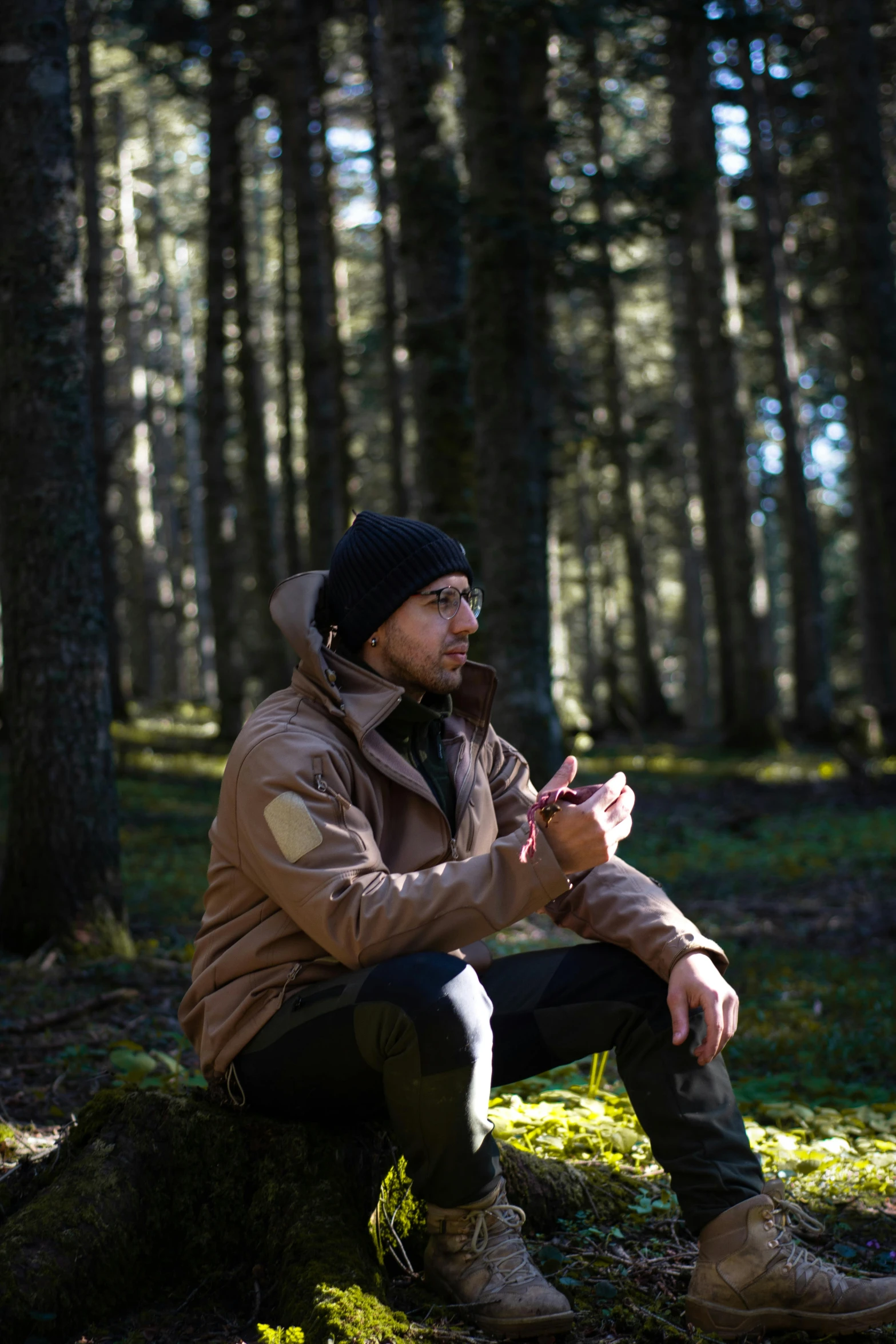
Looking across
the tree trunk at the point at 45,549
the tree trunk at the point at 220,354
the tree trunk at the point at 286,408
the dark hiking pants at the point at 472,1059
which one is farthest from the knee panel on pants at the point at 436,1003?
the tree trunk at the point at 286,408

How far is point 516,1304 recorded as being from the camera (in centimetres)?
283

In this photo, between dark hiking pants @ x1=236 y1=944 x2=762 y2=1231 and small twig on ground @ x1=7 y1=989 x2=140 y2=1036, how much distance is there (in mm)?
2551

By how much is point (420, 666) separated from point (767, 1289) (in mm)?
1780

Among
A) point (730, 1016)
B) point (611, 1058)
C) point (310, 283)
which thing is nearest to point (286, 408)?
point (310, 283)

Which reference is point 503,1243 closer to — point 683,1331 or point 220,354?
point 683,1331

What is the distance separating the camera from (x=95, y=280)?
58.3 ft

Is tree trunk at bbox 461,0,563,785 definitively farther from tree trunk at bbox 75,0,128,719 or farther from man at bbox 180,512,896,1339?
tree trunk at bbox 75,0,128,719

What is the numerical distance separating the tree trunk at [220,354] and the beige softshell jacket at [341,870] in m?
13.9

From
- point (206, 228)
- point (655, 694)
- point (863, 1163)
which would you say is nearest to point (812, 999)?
point (863, 1163)

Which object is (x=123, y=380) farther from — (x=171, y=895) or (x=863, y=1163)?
(x=863, y=1163)

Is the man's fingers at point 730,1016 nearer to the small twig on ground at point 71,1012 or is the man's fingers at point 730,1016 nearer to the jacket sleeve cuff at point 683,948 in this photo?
the jacket sleeve cuff at point 683,948

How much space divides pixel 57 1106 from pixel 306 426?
41.9 ft

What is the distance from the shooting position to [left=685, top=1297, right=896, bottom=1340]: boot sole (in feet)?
9.39

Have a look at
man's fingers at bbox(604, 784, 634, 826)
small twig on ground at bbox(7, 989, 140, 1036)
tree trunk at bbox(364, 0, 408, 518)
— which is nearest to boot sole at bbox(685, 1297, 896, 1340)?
man's fingers at bbox(604, 784, 634, 826)
